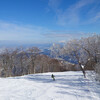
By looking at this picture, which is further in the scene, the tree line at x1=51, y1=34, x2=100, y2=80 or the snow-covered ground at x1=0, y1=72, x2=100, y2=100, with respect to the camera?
the tree line at x1=51, y1=34, x2=100, y2=80

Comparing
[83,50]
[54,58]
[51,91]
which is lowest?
[51,91]

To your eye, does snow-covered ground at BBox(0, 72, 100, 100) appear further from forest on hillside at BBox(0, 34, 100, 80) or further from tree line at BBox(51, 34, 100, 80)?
tree line at BBox(51, 34, 100, 80)

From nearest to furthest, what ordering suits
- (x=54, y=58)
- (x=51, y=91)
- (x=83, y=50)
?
(x=51, y=91) < (x=83, y=50) < (x=54, y=58)

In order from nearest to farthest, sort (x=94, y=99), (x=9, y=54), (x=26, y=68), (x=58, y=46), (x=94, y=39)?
1. (x=94, y=99)
2. (x=94, y=39)
3. (x=58, y=46)
4. (x=9, y=54)
5. (x=26, y=68)

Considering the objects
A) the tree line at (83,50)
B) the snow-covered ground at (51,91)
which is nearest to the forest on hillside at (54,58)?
the tree line at (83,50)

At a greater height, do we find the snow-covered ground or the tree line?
the tree line

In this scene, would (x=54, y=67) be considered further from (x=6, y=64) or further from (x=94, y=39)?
(x=94, y=39)

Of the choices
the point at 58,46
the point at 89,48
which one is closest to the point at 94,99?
the point at 89,48

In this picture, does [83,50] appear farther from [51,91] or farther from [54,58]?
[51,91]

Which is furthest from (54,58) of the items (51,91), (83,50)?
(51,91)

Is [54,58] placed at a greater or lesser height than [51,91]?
greater

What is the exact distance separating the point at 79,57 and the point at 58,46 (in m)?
3.95

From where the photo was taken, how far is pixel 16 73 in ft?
99.0

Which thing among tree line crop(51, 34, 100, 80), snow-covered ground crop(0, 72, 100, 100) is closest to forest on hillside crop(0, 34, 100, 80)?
tree line crop(51, 34, 100, 80)
